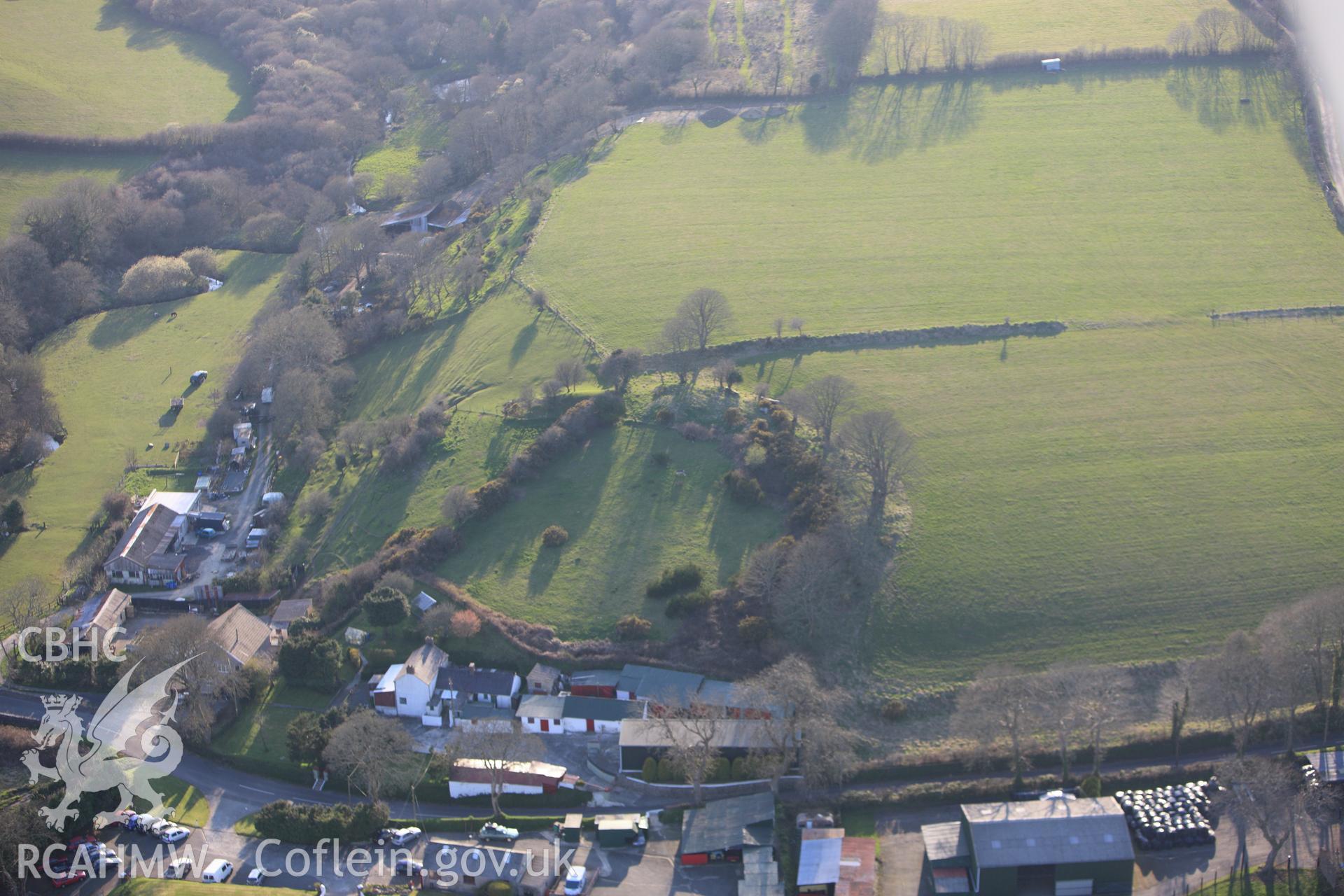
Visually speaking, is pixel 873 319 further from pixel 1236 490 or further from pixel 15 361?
pixel 15 361

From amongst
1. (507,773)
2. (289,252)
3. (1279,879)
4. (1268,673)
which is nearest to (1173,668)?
(1268,673)

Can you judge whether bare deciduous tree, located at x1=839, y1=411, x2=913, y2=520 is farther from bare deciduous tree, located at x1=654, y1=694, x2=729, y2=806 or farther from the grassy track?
bare deciduous tree, located at x1=654, y1=694, x2=729, y2=806

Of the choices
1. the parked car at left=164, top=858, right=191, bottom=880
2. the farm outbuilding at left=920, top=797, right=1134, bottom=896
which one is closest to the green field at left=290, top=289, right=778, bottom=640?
the farm outbuilding at left=920, top=797, right=1134, bottom=896

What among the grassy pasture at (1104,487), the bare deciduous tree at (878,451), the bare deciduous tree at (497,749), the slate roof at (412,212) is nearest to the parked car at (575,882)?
the bare deciduous tree at (497,749)

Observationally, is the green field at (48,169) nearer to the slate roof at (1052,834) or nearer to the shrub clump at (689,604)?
the shrub clump at (689,604)

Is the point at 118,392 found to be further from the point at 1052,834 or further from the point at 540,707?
the point at 1052,834

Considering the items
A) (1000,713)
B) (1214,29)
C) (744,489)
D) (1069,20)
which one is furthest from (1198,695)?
(1069,20)
